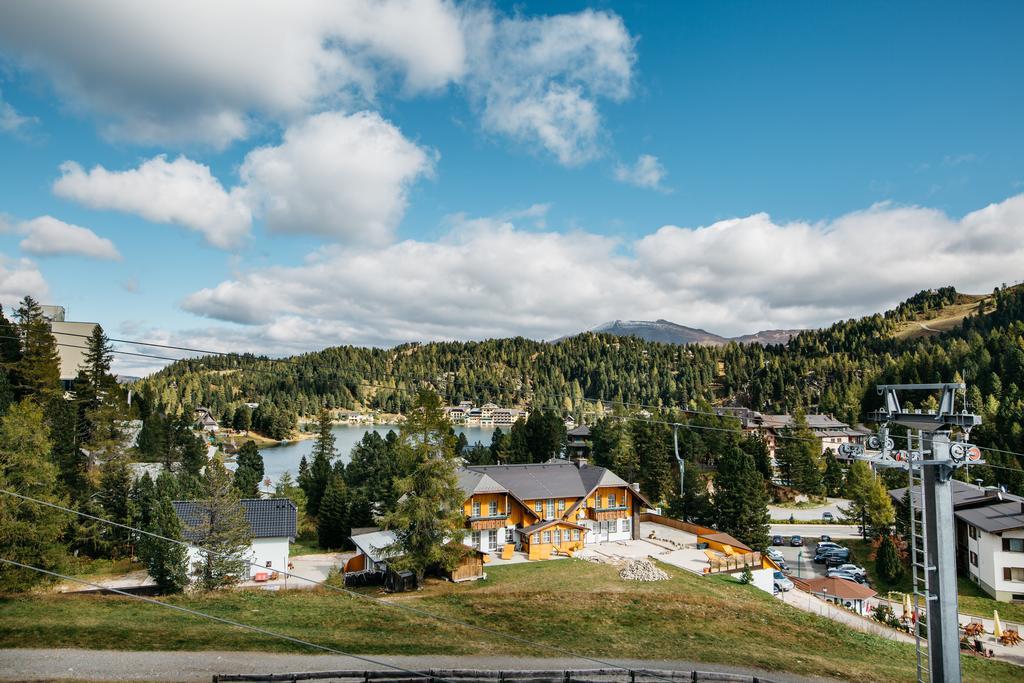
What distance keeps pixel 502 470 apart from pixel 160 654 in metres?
26.9

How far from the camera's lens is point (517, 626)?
2014cm

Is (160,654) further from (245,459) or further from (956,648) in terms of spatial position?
(245,459)

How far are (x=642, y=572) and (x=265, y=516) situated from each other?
2101 centimetres

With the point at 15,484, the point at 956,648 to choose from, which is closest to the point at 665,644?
the point at 956,648

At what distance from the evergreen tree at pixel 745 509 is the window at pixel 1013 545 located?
1236 centimetres

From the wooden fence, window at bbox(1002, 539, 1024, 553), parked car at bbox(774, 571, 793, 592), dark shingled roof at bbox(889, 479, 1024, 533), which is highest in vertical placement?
dark shingled roof at bbox(889, 479, 1024, 533)

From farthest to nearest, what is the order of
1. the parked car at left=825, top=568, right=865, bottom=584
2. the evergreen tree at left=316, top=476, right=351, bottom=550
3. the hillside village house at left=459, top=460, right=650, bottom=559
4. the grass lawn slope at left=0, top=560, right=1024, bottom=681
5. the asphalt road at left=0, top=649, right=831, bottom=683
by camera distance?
the evergreen tree at left=316, top=476, right=351, bottom=550, the hillside village house at left=459, top=460, right=650, bottom=559, the parked car at left=825, top=568, right=865, bottom=584, the grass lawn slope at left=0, top=560, right=1024, bottom=681, the asphalt road at left=0, top=649, right=831, bottom=683

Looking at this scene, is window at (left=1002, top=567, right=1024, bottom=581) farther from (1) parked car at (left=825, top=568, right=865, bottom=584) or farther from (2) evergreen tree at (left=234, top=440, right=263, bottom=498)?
(2) evergreen tree at (left=234, top=440, right=263, bottom=498)

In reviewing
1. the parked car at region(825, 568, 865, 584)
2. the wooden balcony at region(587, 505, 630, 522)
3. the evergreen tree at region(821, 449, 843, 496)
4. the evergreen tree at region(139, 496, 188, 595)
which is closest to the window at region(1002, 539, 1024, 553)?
the parked car at region(825, 568, 865, 584)

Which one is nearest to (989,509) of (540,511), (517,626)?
(540,511)

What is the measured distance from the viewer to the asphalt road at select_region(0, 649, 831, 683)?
46.8 feet

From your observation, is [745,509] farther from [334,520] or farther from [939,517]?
[939,517]

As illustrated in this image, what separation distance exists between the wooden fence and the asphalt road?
4.59 ft

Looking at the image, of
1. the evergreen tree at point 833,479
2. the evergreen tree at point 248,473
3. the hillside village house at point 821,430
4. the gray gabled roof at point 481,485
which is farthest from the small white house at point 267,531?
the hillside village house at point 821,430
